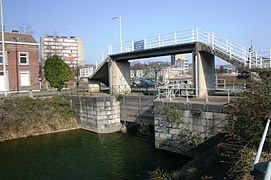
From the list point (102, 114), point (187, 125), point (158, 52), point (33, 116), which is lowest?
point (33, 116)

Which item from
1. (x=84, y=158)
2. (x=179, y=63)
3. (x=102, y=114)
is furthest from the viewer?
(x=179, y=63)

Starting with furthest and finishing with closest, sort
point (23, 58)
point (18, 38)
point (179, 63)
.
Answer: point (179, 63), point (18, 38), point (23, 58)

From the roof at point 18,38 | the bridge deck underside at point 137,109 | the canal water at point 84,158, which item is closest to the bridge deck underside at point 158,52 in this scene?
the bridge deck underside at point 137,109

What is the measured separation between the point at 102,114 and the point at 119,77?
4590 mm

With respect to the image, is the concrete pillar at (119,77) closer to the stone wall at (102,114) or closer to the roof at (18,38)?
the stone wall at (102,114)

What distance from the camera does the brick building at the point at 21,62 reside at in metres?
36.1

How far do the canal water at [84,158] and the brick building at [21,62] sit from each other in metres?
A: 16.1

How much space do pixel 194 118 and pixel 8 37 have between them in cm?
3113

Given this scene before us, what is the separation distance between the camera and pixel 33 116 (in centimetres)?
2509

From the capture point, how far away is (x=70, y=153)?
18.7 meters

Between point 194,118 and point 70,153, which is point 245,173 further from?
point 70,153

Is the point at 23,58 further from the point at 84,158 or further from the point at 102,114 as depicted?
the point at 84,158

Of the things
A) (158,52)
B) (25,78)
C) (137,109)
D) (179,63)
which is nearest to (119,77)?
(137,109)

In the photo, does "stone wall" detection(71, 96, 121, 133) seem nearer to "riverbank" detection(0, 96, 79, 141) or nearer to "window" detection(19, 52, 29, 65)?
"riverbank" detection(0, 96, 79, 141)
